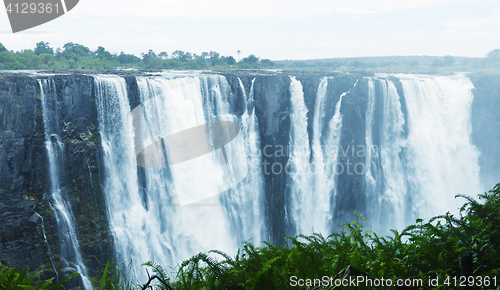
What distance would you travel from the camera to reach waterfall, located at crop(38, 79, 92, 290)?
15.4 meters

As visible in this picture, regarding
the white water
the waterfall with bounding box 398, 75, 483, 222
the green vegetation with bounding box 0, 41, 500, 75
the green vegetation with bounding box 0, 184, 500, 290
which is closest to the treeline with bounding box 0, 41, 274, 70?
the green vegetation with bounding box 0, 41, 500, 75

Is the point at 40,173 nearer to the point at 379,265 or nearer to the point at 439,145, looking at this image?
the point at 379,265

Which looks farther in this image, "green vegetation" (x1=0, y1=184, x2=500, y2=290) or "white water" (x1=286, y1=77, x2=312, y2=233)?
"white water" (x1=286, y1=77, x2=312, y2=233)

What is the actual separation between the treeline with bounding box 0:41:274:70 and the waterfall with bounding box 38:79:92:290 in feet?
35.9

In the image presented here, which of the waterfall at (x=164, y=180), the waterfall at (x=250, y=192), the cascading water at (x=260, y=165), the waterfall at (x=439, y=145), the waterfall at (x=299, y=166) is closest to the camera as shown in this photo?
the waterfall at (x=164, y=180)

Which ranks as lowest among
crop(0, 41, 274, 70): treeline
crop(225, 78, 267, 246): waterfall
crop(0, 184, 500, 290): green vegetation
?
crop(225, 78, 267, 246): waterfall

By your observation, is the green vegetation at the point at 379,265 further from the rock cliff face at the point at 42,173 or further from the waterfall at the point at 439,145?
the waterfall at the point at 439,145

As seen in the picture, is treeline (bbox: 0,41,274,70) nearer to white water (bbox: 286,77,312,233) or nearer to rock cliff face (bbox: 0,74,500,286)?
rock cliff face (bbox: 0,74,500,286)

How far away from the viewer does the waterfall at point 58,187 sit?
15438mm

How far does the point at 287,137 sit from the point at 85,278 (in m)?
13.6

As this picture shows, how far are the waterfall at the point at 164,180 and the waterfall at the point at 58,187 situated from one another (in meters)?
1.67

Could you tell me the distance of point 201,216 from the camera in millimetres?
18828

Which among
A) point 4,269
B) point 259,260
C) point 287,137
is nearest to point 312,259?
point 259,260

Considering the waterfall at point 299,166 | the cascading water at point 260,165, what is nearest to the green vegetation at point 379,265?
the cascading water at point 260,165
